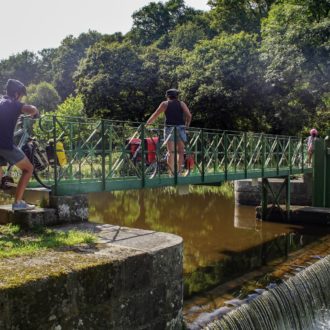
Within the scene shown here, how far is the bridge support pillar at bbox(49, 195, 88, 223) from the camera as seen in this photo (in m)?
6.70

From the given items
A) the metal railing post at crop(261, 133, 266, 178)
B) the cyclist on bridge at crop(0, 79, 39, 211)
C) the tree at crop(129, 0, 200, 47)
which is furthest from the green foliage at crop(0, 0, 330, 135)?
the tree at crop(129, 0, 200, 47)

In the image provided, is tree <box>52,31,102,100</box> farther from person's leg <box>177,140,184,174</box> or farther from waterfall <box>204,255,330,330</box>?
waterfall <box>204,255,330,330</box>

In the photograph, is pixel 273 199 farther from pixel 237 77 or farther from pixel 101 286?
pixel 237 77

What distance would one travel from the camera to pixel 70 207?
6.86 meters

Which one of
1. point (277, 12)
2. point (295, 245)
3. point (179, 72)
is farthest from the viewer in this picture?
point (179, 72)

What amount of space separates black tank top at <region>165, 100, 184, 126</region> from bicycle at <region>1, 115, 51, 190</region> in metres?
2.74

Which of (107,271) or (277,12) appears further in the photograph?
(277,12)

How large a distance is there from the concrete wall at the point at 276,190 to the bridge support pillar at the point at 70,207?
10327 millimetres

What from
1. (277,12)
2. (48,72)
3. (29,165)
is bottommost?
(29,165)

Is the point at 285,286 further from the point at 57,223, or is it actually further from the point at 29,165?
the point at 29,165

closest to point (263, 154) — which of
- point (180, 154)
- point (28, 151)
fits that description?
point (180, 154)

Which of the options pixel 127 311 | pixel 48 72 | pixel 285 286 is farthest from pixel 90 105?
pixel 48 72

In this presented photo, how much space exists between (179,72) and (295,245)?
20.2 m

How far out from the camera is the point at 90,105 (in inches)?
1320
